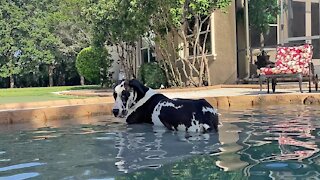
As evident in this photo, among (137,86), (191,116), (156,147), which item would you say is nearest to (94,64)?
(137,86)

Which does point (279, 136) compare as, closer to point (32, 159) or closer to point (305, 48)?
point (32, 159)

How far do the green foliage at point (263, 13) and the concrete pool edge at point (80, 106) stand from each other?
20.8 feet

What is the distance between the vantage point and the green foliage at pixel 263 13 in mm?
12633

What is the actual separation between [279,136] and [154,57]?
12.5 metres

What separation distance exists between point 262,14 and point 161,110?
930cm

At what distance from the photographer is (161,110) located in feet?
14.0

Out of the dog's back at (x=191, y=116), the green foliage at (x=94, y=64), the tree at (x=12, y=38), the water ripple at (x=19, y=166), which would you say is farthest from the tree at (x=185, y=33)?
the tree at (x=12, y=38)

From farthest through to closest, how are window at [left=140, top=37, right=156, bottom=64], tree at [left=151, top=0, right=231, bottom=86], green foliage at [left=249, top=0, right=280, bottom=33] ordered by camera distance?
window at [left=140, top=37, right=156, bottom=64]
green foliage at [left=249, top=0, right=280, bottom=33]
tree at [left=151, top=0, right=231, bottom=86]

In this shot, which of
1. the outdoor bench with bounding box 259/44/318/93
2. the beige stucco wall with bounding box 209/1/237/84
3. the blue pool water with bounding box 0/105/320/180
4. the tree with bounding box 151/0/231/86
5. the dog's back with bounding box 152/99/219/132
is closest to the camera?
the blue pool water with bounding box 0/105/320/180

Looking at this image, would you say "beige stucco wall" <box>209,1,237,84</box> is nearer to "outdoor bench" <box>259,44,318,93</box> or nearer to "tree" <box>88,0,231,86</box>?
"tree" <box>88,0,231,86</box>

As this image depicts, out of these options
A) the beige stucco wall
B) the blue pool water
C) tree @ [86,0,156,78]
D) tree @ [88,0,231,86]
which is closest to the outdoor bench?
tree @ [88,0,231,86]

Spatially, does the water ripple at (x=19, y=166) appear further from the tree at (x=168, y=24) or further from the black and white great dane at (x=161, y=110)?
the tree at (x=168, y=24)

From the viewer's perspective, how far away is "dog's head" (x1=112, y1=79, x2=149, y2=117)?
448 cm

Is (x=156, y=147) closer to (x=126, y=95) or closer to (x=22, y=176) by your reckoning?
(x=22, y=176)
